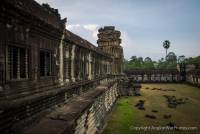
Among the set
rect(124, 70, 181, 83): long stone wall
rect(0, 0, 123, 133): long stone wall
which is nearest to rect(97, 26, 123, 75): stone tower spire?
rect(0, 0, 123, 133): long stone wall

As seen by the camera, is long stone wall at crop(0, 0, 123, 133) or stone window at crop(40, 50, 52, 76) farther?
stone window at crop(40, 50, 52, 76)

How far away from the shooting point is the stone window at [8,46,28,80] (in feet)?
19.1

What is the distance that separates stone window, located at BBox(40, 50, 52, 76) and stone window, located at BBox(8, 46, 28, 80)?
4.14ft

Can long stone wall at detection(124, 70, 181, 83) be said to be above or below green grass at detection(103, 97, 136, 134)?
above

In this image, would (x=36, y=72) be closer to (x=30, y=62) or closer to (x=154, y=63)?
(x=30, y=62)

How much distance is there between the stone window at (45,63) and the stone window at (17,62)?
1.26m

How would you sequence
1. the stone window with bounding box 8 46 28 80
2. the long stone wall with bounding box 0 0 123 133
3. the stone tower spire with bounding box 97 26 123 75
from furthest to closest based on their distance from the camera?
the stone tower spire with bounding box 97 26 123 75 → the stone window with bounding box 8 46 28 80 → the long stone wall with bounding box 0 0 123 133

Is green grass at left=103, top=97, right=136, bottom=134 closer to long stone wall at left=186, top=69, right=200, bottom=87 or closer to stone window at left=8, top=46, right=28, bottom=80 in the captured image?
stone window at left=8, top=46, right=28, bottom=80

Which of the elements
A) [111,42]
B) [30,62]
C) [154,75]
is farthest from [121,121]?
[154,75]

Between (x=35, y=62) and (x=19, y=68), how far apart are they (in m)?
0.92

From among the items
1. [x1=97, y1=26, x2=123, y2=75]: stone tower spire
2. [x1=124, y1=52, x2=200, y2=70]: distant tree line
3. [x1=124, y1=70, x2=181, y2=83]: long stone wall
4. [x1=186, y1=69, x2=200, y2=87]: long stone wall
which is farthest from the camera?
[x1=124, y1=52, x2=200, y2=70]: distant tree line

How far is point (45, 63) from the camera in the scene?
805 centimetres

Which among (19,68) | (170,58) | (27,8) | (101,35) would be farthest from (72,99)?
(170,58)

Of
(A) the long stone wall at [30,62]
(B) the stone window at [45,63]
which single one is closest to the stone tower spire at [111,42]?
(A) the long stone wall at [30,62]
